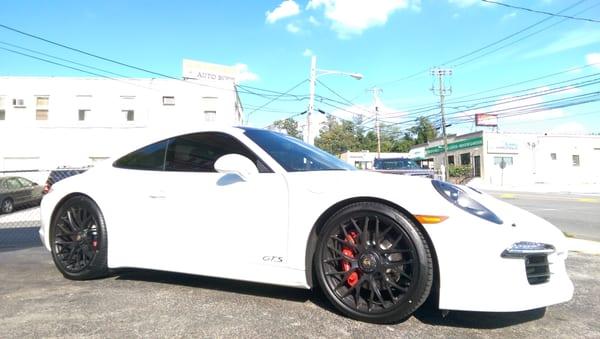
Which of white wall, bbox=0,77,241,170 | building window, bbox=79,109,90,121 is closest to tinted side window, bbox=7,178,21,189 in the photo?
white wall, bbox=0,77,241,170

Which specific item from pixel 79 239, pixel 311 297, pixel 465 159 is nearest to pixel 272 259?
pixel 311 297

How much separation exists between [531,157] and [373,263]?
1821 inches

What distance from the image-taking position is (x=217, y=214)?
3.37m

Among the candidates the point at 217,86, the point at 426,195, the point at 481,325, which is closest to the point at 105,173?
the point at 426,195

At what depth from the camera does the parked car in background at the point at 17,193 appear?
14.3m

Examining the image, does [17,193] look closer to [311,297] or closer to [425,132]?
[311,297]

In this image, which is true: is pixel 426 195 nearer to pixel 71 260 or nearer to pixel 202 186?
pixel 202 186

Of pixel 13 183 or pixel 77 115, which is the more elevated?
pixel 77 115

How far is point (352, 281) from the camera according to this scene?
2.94 m

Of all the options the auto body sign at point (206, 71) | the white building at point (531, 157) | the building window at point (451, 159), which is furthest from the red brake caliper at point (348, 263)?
the building window at point (451, 159)

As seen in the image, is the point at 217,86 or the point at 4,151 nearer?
the point at 4,151

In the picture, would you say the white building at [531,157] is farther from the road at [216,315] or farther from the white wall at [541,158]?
the road at [216,315]

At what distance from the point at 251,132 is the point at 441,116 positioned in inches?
1674

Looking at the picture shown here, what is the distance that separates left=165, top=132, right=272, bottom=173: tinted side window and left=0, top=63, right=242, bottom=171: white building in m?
24.1
